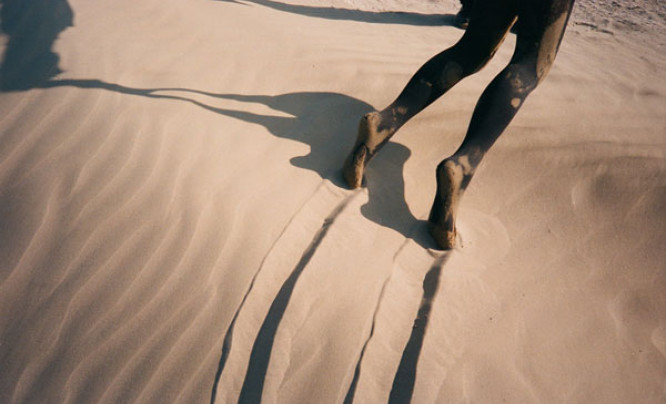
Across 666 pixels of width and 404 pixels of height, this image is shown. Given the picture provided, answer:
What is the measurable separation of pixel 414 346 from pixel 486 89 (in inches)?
45.3

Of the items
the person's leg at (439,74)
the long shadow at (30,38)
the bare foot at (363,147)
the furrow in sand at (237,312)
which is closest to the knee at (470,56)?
the person's leg at (439,74)

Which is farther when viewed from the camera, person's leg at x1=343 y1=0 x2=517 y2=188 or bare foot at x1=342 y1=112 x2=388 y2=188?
bare foot at x1=342 y1=112 x2=388 y2=188

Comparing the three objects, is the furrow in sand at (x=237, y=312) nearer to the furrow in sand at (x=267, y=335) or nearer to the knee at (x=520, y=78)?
the furrow in sand at (x=267, y=335)

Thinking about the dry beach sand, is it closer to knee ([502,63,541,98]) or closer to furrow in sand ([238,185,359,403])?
furrow in sand ([238,185,359,403])

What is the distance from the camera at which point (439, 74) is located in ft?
6.47

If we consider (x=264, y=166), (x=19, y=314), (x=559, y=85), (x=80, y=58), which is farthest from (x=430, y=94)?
(x=80, y=58)

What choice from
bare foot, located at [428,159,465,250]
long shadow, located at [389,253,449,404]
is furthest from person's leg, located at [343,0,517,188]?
long shadow, located at [389,253,449,404]

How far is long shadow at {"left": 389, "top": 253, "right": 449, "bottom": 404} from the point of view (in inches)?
59.1

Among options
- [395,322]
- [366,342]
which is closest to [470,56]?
[395,322]

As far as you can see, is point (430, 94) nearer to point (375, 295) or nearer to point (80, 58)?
point (375, 295)

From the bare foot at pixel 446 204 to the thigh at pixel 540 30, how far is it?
0.53m

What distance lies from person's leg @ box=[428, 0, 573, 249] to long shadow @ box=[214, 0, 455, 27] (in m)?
3.03

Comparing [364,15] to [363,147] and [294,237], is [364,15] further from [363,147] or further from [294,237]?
[294,237]

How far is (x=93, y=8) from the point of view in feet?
11.0
